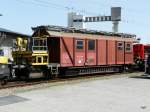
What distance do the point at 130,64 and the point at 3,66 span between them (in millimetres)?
15938

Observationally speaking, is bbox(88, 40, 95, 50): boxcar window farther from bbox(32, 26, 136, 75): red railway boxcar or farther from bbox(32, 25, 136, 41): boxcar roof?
bbox(32, 25, 136, 41): boxcar roof

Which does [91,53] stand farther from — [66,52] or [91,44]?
[66,52]

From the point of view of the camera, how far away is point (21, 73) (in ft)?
73.7

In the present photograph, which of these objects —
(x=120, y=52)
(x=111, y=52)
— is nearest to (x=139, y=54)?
(x=120, y=52)

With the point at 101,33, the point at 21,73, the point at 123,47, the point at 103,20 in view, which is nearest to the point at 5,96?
the point at 21,73

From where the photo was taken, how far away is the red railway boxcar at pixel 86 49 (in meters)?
24.0

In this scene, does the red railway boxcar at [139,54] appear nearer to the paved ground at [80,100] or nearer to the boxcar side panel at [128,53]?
the boxcar side panel at [128,53]

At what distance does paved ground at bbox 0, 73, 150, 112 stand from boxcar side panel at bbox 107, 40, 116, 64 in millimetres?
12426

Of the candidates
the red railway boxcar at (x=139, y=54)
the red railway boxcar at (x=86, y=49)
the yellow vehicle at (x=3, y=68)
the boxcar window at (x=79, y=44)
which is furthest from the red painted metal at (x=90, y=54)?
the yellow vehicle at (x=3, y=68)

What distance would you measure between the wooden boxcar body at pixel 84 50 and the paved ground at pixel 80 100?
25.6 ft

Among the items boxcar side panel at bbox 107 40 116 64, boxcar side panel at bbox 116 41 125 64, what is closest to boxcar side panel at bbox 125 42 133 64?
boxcar side panel at bbox 116 41 125 64

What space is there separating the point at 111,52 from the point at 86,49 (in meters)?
3.63

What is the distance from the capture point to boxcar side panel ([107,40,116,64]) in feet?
95.1

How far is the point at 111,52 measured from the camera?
29297mm
